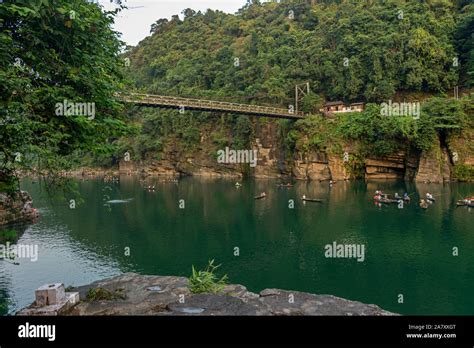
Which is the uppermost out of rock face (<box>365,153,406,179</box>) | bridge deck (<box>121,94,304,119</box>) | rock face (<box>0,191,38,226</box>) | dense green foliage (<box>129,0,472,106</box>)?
dense green foliage (<box>129,0,472,106</box>)

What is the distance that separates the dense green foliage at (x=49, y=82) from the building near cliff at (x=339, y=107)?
42.1m

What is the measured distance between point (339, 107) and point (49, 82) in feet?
143

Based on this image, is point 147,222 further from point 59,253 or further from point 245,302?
point 245,302

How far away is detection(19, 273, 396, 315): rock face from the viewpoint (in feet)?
18.2

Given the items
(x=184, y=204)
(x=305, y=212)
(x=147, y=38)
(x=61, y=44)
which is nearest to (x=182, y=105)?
(x=184, y=204)

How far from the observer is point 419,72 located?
4172 centimetres

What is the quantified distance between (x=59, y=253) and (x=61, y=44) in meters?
15.2

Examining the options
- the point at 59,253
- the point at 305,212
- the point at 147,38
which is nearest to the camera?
the point at 59,253

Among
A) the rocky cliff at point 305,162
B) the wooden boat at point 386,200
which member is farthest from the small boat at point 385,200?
the rocky cliff at point 305,162

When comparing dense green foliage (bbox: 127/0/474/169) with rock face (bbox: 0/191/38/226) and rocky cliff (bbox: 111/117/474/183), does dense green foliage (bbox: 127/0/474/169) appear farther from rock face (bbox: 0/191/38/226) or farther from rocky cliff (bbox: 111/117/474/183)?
rock face (bbox: 0/191/38/226)

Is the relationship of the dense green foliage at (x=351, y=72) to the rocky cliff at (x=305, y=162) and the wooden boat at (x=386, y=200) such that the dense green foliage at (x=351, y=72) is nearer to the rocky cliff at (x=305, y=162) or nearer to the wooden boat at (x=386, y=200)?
the rocky cliff at (x=305, y=162)

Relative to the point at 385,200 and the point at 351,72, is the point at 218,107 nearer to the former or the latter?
the point at 351,72

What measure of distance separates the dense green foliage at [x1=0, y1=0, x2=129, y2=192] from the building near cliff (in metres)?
42.1

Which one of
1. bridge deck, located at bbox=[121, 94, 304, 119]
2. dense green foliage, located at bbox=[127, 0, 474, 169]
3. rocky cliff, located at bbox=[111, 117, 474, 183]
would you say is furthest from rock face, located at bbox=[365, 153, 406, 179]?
bridge deck, located at bbox=[121, 94, 304, 119]
